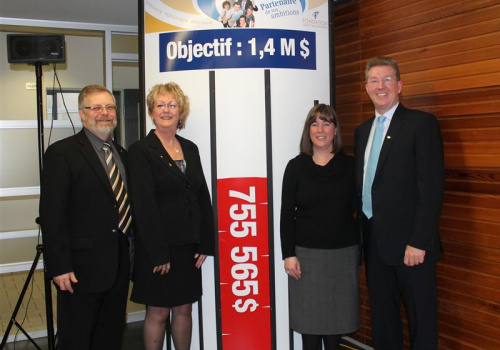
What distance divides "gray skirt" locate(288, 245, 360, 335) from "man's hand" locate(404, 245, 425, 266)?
31 cm

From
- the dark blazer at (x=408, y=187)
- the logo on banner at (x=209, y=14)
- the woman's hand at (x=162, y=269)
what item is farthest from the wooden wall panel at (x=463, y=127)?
the woman's hand at (x=162, y=269)

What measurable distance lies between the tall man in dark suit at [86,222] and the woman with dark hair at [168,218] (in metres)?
0.10

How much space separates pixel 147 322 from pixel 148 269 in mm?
329

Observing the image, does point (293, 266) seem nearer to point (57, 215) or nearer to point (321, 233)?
point (321, 233)

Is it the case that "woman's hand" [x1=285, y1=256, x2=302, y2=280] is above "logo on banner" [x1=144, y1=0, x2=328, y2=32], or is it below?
below

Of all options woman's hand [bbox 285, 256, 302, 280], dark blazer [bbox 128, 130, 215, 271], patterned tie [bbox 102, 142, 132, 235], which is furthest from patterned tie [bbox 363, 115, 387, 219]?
patterned tie [bbox 102, 142, 132, 235]

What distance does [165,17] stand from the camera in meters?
2.75

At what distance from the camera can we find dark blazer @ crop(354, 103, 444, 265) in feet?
7.50

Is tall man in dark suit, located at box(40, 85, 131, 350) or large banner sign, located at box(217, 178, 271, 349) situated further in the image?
large banner sign, located at box(217, 178, 271, 349)

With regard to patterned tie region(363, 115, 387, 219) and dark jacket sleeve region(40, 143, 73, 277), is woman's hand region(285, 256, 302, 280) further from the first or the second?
dark jacket sleeve region(40, 143, 73, 277)

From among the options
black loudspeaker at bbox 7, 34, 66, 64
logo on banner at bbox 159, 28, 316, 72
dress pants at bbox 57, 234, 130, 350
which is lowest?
dress pants at bbox 57, 234, 130, 350

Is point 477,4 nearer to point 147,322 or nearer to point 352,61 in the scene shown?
point 352,61

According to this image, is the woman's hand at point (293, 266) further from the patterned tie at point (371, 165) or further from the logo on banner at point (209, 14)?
the logo on banner at point (209, 14)

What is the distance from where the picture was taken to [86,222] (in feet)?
7.66
